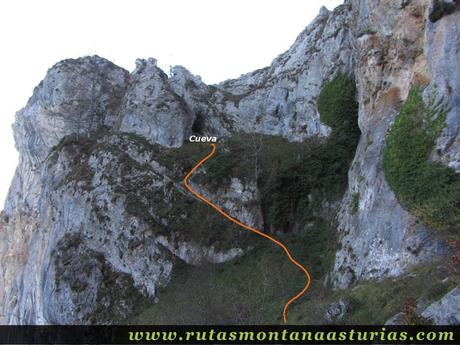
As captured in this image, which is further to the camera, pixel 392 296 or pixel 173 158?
pixel 173 158

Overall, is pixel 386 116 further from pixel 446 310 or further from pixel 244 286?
pixel 446 310

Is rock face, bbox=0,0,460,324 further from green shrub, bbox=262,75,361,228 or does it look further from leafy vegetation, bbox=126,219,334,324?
green shrub, bbox=262,75,361,228

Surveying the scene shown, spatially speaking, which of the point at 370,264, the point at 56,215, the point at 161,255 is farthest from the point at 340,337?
the point at 56,215

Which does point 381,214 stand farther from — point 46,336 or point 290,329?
point 46,336

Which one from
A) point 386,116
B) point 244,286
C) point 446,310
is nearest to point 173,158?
Answer: point 244,286

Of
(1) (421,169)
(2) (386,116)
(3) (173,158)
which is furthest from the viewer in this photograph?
(3) (173,158)

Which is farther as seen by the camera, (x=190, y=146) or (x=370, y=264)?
(x=190, y=146)

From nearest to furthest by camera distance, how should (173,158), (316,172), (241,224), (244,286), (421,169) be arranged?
(421,169) → (244,286) → (316,172) → (241,224) → (173,158)

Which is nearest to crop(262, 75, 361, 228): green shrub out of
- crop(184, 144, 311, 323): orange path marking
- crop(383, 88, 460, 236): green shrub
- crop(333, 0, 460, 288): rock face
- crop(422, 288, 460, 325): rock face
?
crop(184, 144, 311, 323): orange path marking
